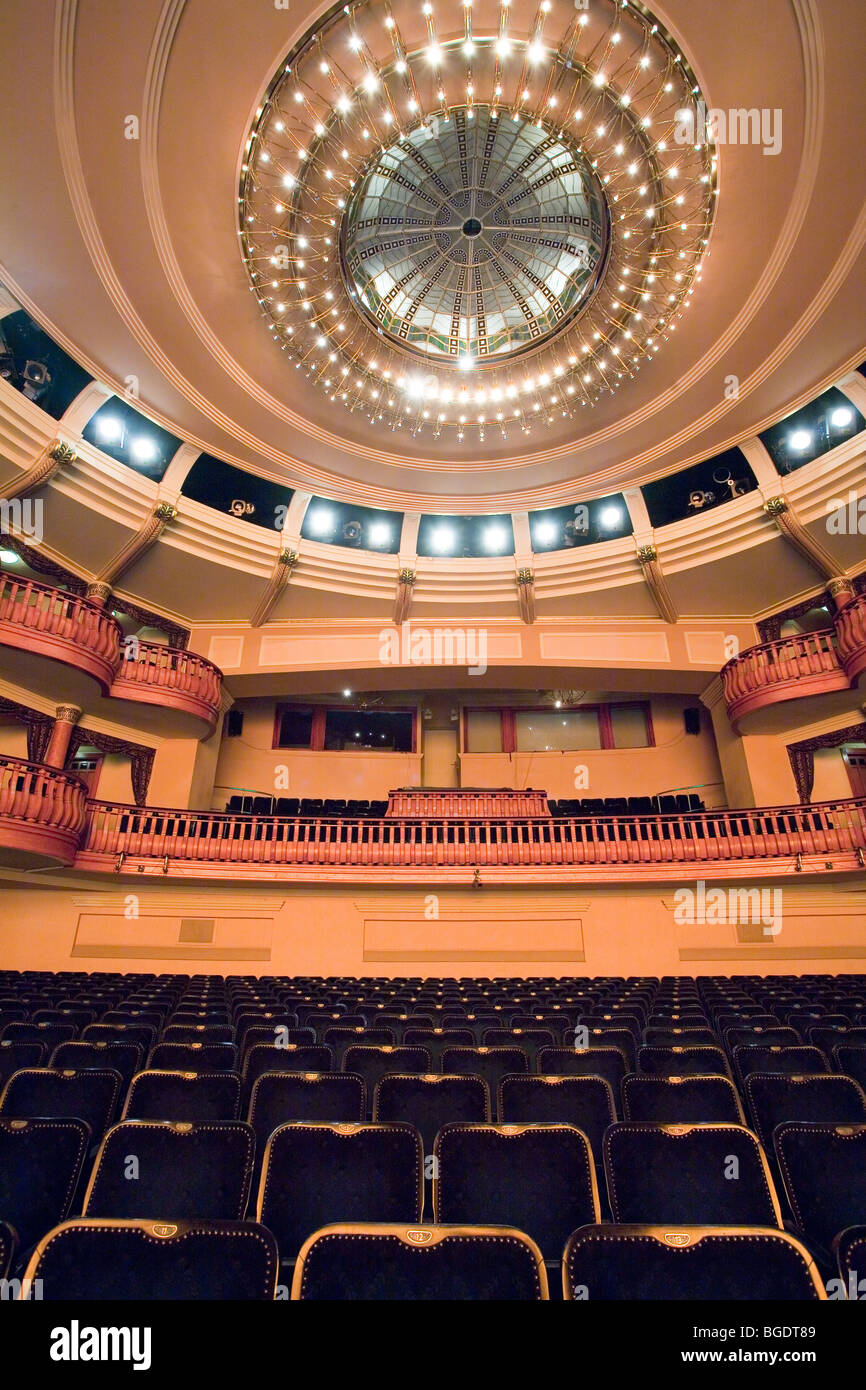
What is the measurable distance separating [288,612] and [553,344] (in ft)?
22.6

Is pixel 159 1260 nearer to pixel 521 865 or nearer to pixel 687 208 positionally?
pixel 521 865

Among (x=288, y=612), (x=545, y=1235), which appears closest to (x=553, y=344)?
(x=288, y=612)

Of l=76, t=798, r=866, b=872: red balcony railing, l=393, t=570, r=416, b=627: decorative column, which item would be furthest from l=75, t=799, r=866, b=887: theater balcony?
l=393, t=570, r=416, b=627: decorative column

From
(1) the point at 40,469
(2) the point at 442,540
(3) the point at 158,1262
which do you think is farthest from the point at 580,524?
(3) the point at 158,1262

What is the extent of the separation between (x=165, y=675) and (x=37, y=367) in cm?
478

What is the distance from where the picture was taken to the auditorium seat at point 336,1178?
2.14 meters

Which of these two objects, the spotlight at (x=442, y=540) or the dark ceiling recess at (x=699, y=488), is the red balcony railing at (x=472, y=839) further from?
the spotlight at (x=442, y=540)

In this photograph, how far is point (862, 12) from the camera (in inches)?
243

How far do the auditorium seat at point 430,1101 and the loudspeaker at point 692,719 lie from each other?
12.7 metres

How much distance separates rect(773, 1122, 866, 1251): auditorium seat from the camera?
7.32 feet

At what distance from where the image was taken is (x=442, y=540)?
1314 cm
